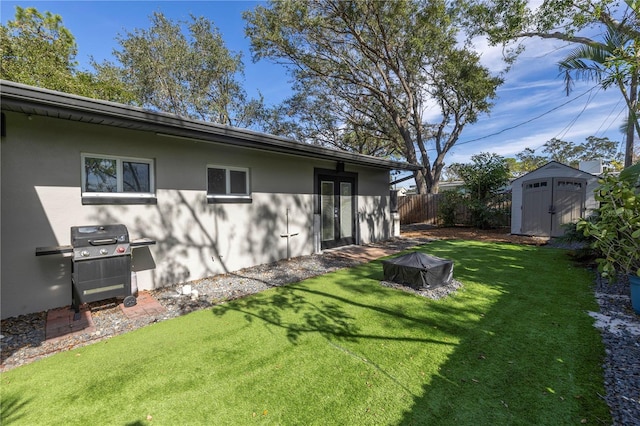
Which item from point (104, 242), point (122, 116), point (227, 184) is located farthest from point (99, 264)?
point (227, 184)

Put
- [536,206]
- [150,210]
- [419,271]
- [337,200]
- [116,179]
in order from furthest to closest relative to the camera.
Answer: [536,206] → [337,200] → [150,210] → [419,271] → [116,179]

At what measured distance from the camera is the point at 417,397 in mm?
2168

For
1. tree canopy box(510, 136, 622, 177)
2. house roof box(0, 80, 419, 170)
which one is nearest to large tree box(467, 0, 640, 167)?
house roof box(0, 80, 419, 170)

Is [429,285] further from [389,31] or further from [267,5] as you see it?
[267,5]

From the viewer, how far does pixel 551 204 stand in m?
9.94

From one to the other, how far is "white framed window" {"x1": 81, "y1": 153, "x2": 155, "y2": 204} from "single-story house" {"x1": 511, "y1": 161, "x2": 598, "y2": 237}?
12.3m

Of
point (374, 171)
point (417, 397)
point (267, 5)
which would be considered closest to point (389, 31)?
point (267, 5)

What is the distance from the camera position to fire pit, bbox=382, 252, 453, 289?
15.0 feet

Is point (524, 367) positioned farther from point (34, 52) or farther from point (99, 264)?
point (34, 52)

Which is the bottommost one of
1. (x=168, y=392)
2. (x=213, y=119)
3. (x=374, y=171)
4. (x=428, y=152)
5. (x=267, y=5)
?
(x=168, y=392)

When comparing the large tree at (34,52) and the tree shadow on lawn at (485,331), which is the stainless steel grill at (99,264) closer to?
the tree shadow on lawn at (485,331)

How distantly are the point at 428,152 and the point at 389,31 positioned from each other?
28.6 ft

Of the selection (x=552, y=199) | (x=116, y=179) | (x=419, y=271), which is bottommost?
(x=419, y=271)

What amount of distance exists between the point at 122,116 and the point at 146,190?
1.44 m
